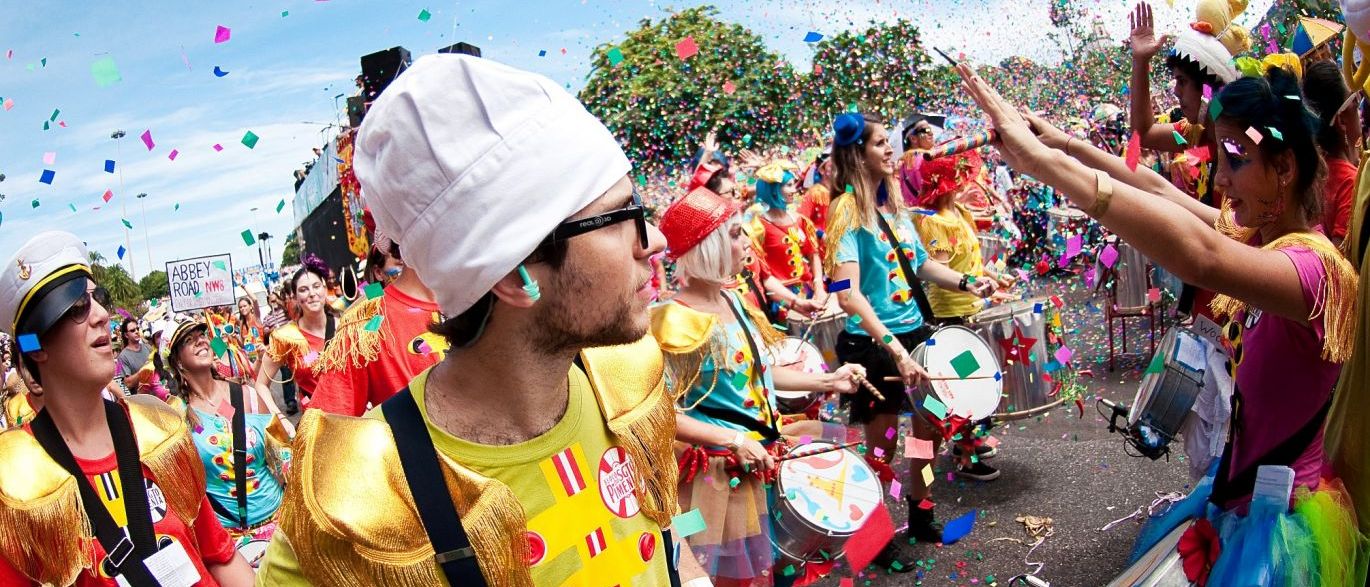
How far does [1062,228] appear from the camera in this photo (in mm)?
13922

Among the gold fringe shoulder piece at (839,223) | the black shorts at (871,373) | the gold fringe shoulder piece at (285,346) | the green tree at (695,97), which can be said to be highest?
the gold fringe shoulder piece at (839,223)

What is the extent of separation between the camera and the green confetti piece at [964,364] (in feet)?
17.0

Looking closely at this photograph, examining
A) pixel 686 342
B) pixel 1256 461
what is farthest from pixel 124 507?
pixel 1256 461

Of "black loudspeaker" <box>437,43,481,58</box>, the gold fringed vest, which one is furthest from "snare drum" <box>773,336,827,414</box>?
the gold fringed vest

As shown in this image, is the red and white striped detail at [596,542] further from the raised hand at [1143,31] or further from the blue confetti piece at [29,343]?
the raised hand at [1143,31]

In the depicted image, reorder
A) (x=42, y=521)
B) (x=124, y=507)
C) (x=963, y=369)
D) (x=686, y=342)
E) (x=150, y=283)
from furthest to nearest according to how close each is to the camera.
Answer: (x=150, y=283) < (x=963, y=369) < (x=686, y=342) < (x=124, y=507) < (x=42, y=521)

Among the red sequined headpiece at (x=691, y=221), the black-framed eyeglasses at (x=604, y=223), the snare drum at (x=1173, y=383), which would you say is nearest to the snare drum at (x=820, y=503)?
the red sequined headpiece at (x=691, y=221)

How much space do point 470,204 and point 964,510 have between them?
5078 mm

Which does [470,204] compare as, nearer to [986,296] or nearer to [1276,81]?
[1276,81]

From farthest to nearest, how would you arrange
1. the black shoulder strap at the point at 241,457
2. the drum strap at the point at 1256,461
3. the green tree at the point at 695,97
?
the green tree at the point at 695,97 → the black shoulder strap at the point at 241,457 → the drum strap at the point at 1256,461

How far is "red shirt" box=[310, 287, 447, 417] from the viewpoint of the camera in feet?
10.3

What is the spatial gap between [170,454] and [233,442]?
7.07ft

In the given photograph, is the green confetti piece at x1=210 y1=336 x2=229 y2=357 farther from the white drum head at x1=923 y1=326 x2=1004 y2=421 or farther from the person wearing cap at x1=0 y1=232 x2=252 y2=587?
the white drum head at x1=923 y1=326 x2=1004 y2=421

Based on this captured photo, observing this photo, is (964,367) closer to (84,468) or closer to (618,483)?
(618,483)
